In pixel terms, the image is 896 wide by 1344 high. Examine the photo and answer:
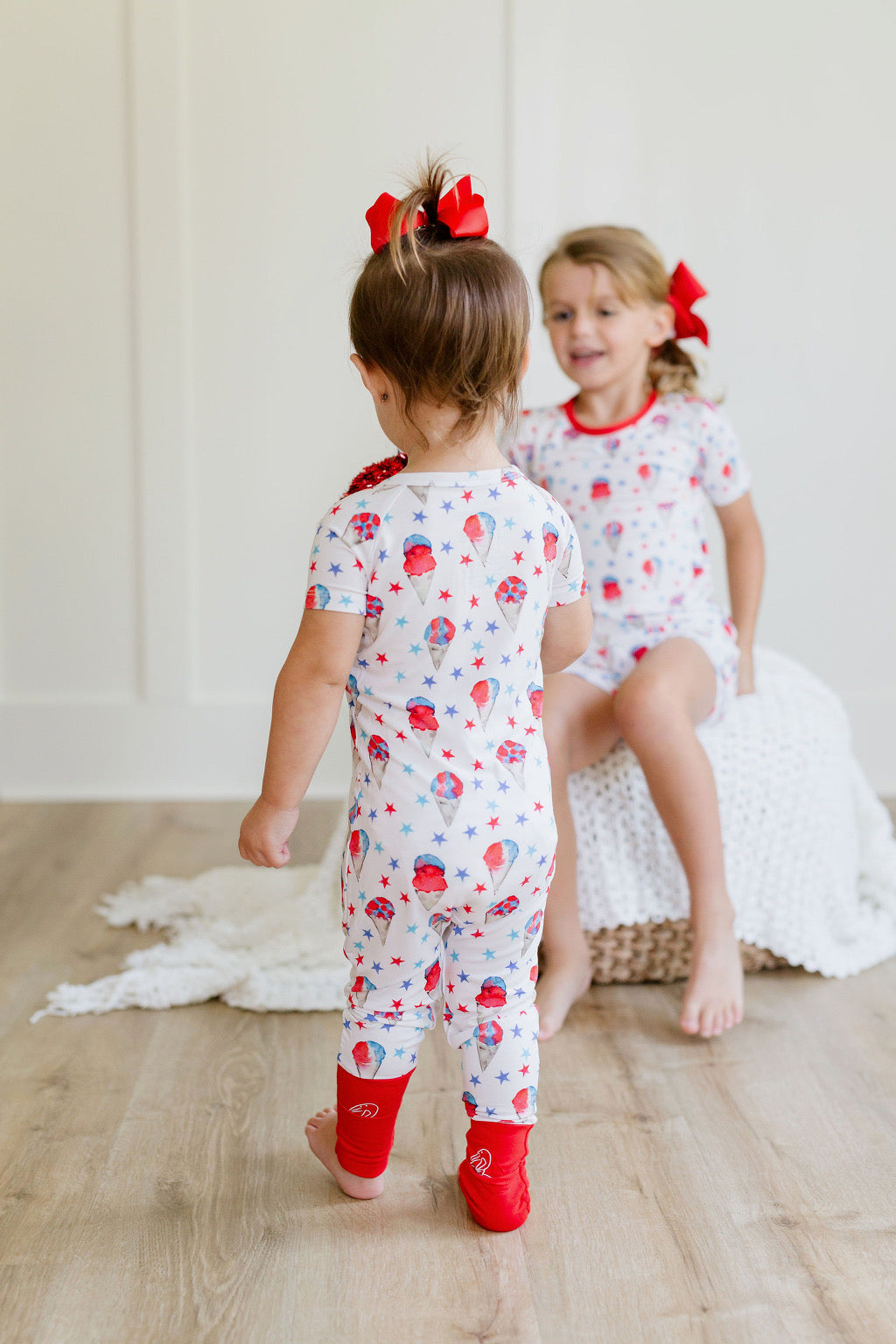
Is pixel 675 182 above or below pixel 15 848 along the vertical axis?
above

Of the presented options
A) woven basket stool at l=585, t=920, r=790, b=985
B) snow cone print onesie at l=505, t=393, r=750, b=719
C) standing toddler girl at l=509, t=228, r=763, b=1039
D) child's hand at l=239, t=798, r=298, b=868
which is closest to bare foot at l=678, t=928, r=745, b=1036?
standing toddler girl at l=509, t=228, r=763, b=1039

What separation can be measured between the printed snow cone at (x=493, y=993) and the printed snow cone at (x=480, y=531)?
35cm

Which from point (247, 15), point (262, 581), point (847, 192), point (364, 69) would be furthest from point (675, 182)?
point (262, 581)

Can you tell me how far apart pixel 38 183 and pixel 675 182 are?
4.13ft

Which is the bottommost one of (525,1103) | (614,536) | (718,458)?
(525,1103)

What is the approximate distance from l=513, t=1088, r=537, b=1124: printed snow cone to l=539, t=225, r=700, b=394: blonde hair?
102cm

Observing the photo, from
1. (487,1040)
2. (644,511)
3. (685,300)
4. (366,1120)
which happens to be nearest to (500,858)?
(487,1040)

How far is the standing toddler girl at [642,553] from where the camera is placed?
1430mm

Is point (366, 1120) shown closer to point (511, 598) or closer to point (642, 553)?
point (511, 598)

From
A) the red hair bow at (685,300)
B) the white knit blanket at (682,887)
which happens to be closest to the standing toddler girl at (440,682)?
the white knit blanket at (682,887)

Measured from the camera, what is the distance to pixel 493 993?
1.00m

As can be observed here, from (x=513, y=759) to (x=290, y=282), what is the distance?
1.73 m

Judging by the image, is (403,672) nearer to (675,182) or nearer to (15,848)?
(15,848)

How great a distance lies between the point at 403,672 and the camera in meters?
0.94
